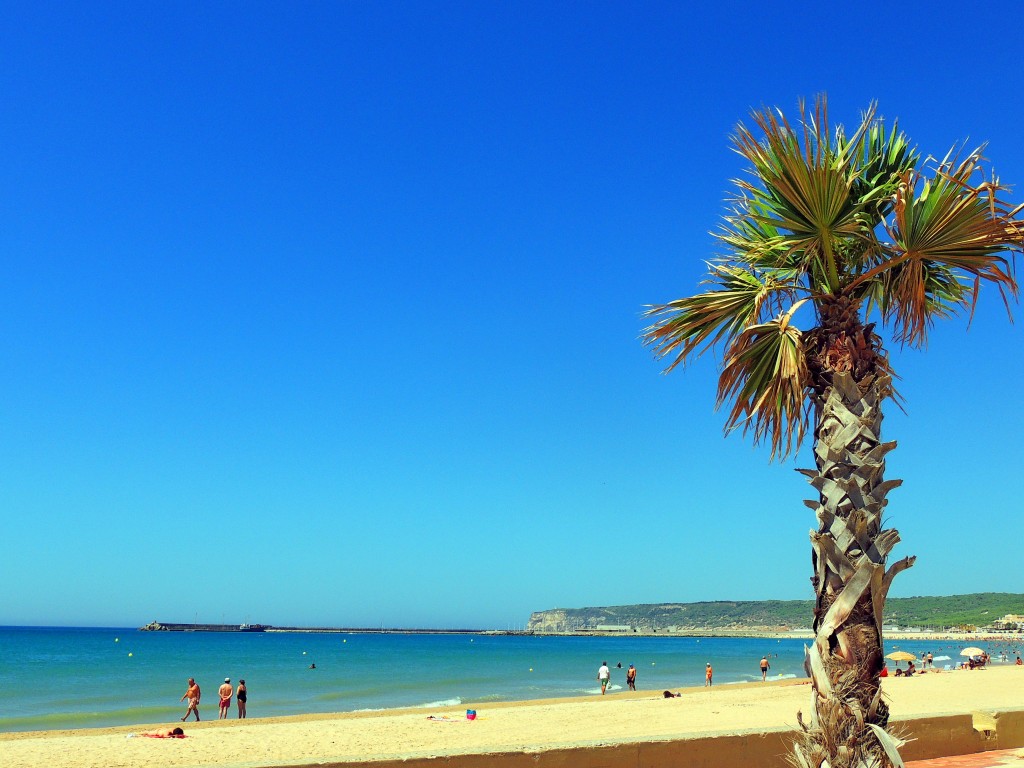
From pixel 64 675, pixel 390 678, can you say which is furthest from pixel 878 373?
pixel 64 675

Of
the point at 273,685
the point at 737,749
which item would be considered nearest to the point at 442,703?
the point at 273,685

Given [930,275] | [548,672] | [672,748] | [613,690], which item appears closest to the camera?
[930,275]

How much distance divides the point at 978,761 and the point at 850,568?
5060 mm

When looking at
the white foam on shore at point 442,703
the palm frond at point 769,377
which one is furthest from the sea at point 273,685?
the palm frond at point 769,377

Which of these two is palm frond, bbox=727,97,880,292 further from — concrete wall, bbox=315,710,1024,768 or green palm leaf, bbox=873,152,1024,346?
concrete wall, bbox=315,710,1024,768

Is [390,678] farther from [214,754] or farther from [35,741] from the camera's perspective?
[214,754]

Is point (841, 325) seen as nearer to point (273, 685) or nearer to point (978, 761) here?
point (978, 761)

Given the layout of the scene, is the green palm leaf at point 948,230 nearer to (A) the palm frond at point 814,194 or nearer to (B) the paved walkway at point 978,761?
(A) the palm frond at point 814,194

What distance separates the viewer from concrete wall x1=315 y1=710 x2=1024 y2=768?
6266mm

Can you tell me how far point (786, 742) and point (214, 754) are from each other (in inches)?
568

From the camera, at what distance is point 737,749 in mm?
7309

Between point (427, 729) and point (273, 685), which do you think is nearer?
point (427, 729)

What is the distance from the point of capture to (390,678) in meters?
53.4

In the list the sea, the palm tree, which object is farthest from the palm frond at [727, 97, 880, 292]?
the sea
